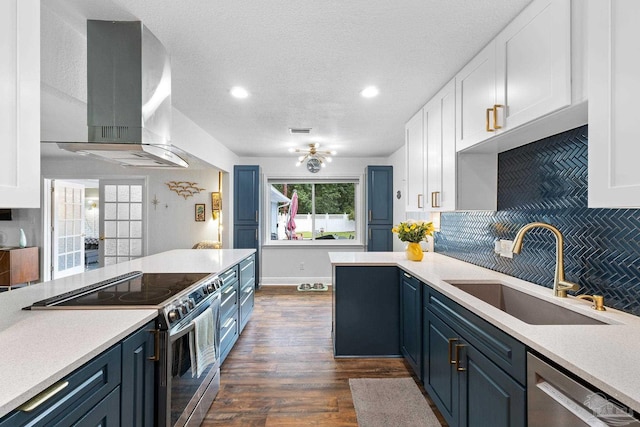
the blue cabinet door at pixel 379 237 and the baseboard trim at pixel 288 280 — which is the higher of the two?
the blue cabinet door at pixel 379 237

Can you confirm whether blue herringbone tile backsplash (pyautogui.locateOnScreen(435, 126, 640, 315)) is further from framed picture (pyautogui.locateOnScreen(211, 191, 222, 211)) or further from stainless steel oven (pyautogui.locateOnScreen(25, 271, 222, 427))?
framed picture (pyautogui.locateOnScreen(211, 191, 222, 211))

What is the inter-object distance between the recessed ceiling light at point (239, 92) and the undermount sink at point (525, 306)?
2.26 metres

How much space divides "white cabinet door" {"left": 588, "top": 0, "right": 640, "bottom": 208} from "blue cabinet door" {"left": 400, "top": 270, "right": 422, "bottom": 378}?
4.78ft

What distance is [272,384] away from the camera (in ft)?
8.17

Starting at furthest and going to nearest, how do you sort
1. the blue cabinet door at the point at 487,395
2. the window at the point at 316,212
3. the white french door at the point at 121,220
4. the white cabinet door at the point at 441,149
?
the window at the point at 316,212
the white french door at the point at 121,220
the white cabinet door at the point at 441,149
the blue cabinet door at the point at 487,395

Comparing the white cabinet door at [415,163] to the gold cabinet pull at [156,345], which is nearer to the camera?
the gold cabinet pull at [156,345]

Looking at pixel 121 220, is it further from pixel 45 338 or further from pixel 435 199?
pixel 435 199

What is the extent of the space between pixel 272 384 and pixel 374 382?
2.64 feet

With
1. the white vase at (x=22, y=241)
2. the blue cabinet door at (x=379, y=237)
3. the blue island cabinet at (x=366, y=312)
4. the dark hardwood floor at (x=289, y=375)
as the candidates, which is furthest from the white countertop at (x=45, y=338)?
the blue cabinet door at (x=379, y=237)

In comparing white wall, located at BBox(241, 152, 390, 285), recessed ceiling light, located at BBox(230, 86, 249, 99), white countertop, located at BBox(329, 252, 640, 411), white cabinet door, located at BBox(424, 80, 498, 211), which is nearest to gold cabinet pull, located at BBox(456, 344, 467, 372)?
white countertop, located at BBox(329, 252, 640, 411)

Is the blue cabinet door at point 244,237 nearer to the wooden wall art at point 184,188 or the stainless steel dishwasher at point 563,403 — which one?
the wooden wall art at point 184,188

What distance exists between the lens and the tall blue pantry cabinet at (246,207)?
5.60 metres

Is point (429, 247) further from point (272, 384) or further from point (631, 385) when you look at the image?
point (631, 385)

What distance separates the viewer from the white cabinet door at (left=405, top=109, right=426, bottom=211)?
10.0ft
